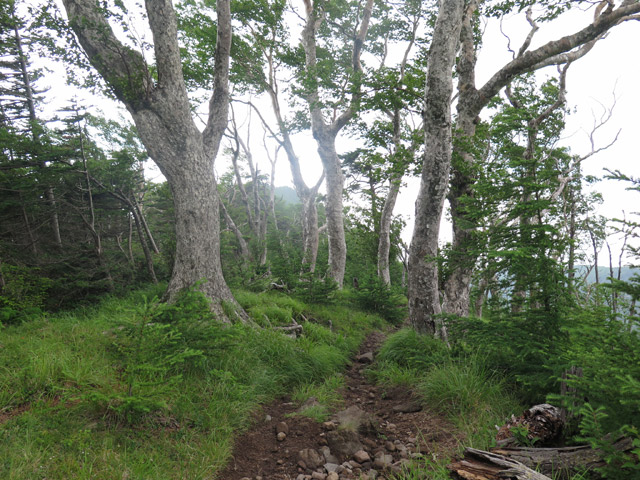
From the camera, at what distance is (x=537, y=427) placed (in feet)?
8.04

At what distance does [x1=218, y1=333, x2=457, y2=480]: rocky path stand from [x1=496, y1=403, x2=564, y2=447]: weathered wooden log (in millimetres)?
524

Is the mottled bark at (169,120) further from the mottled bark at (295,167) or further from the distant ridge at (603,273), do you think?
the mottled bark at (295,167)

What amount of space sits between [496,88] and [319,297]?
6709 millimetres

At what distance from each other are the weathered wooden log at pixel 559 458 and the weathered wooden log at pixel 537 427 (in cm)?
17

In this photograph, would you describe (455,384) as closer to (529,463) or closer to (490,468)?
(529,463)

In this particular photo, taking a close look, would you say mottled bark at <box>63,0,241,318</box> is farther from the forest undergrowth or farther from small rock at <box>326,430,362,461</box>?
small rock at <box>326,430,362,461</box>

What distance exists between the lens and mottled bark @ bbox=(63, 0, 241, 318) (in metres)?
5.44

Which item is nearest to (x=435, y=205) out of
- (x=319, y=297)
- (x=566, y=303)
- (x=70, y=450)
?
(x=566, y=303)

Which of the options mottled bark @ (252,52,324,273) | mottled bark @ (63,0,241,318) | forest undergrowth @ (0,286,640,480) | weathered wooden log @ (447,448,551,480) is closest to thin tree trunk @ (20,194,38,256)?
forest undergrowth @ (0,286,640,480)

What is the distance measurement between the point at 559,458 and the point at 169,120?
6.97 metres

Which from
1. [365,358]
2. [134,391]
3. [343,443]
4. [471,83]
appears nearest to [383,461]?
Result: [343,443]

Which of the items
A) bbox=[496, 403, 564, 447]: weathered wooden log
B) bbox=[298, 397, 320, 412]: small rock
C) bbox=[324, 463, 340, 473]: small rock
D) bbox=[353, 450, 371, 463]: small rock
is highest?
bbox=[496, 403, 564, 447]: weathered wooden log

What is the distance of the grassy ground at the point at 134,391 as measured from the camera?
2.45 m

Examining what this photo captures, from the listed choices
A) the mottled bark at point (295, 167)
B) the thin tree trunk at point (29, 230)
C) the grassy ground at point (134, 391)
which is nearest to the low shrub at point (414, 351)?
the grassy ground at point (134, 391)
